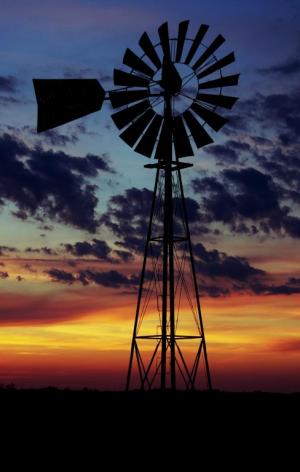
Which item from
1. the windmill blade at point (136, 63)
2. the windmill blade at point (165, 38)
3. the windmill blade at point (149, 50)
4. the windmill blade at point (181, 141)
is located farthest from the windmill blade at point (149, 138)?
the windmill blade at point (165, 38)

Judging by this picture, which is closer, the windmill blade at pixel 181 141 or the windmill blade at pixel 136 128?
the windmill blade at pixel 181 141

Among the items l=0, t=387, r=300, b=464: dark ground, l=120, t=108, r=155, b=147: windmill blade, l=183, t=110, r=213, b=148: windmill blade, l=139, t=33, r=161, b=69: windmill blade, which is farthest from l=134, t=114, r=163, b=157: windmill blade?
l=0, t=387, r=300, b=464: dark ground

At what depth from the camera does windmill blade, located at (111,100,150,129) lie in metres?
29.9

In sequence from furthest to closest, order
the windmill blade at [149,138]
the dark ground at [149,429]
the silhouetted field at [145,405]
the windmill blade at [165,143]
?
the windmill blade at [149,138], the windmill blade at [165,143], the silhouetted field at [145,405], the dark ground at [149,429]

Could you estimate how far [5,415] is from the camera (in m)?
21.3

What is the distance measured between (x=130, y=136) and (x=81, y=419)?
1269 cm

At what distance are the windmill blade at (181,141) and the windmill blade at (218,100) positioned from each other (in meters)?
1.44

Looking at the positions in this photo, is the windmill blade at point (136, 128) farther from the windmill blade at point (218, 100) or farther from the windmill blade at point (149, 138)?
the windmill blade at point (218, 100)

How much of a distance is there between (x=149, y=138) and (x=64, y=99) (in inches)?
144

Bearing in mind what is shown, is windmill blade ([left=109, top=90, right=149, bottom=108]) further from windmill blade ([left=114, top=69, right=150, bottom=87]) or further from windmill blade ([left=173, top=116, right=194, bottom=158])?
windmill blade ([left=173, top=116, right=194, bottom=158])

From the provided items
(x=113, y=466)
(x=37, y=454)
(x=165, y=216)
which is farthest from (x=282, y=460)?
(x=165, y=216)

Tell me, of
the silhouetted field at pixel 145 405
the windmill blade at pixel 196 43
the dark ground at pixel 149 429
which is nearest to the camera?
the dark ground at pixel 149 429

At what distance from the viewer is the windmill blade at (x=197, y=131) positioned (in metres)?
29.8

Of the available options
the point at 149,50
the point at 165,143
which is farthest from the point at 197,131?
the point at 149,50
